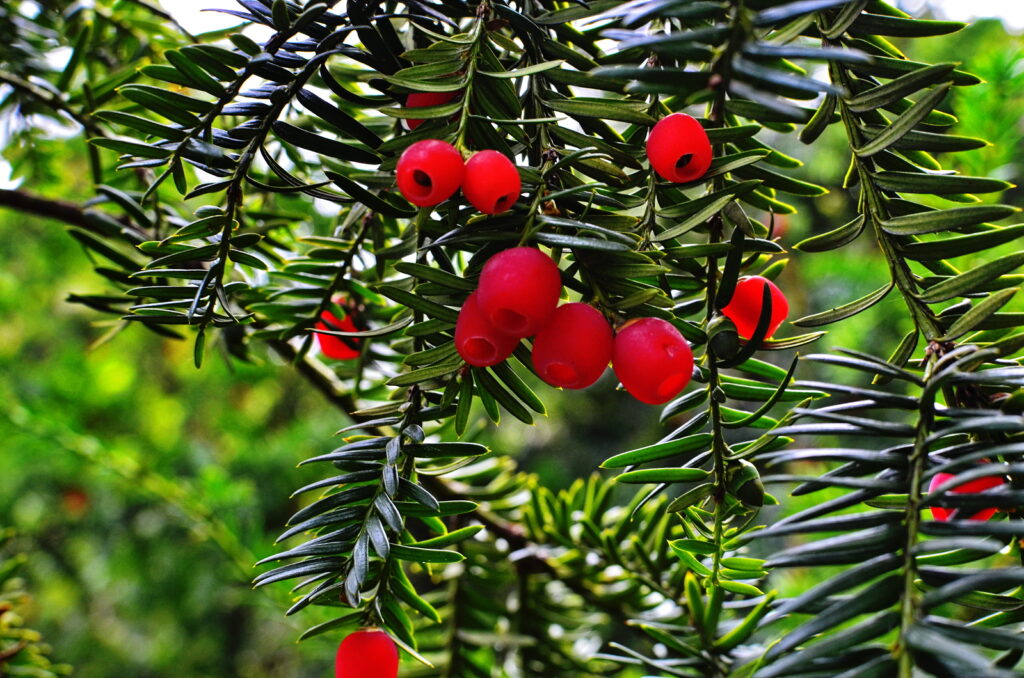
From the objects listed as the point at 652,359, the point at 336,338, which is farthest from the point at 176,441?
the point at 652,359

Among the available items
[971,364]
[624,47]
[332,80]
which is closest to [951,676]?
[971,364]

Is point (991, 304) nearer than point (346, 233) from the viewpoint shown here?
Yes

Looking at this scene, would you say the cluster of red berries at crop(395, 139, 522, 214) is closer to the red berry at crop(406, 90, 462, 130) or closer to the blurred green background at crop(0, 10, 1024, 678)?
the red berry at crop(406, 90, 462, 130)

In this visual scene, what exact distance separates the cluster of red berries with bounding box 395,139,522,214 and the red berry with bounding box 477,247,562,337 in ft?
0.08

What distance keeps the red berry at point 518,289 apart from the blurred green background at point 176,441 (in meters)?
0.62

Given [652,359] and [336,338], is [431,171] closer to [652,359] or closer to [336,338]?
[652,359]

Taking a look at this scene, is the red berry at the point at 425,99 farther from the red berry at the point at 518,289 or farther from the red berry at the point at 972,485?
the red berry at the point at 972,485

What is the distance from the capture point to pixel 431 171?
0.93 ft

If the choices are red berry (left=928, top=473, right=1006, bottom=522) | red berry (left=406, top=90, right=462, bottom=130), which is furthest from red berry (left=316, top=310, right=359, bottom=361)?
red berry (left=928, top=473, right=1006, bottom=522)

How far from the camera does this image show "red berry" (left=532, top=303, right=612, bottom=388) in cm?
28

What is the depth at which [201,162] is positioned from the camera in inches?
14.0

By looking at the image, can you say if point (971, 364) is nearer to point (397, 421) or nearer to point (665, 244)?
point (665, 244)

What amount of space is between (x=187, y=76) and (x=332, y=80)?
85 millimetres

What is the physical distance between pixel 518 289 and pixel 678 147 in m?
0.10
